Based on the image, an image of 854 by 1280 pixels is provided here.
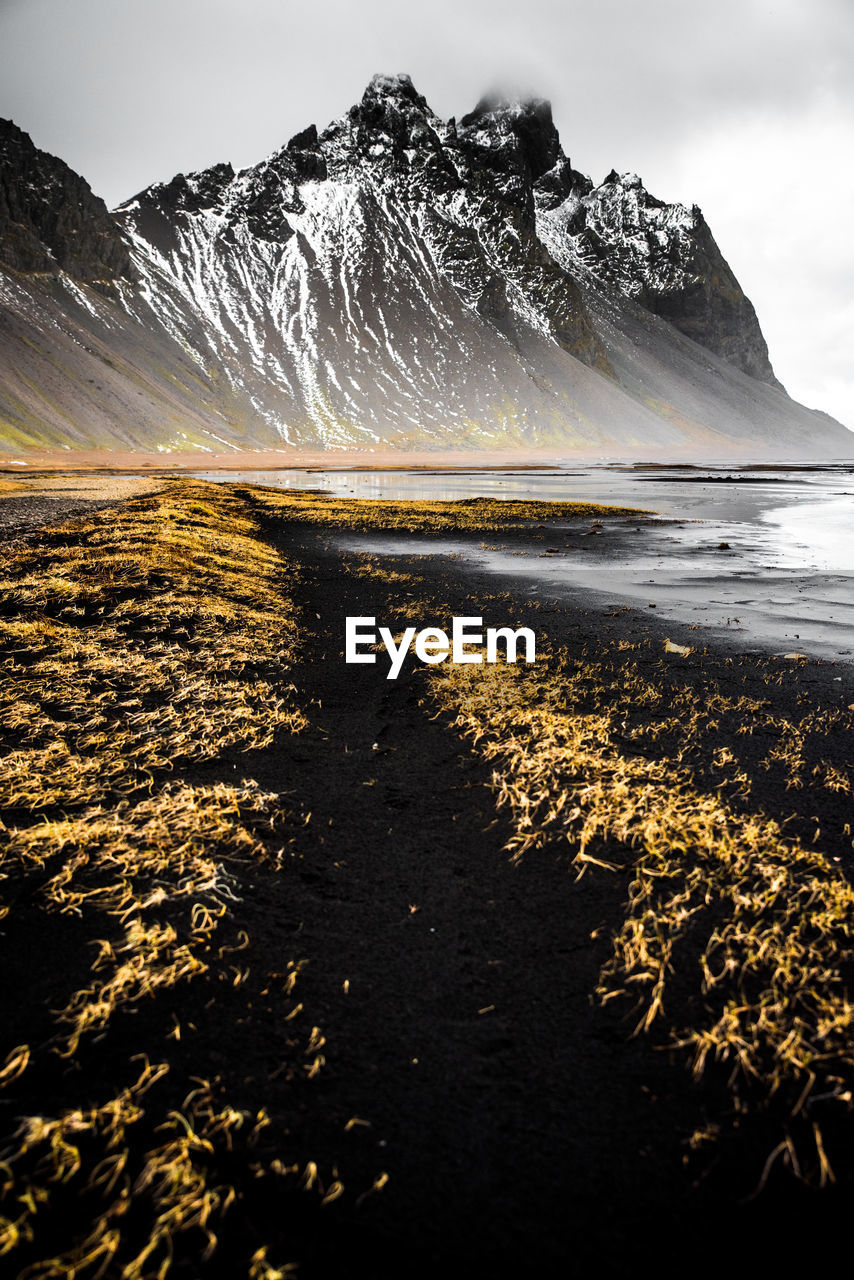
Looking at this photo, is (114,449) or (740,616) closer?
(740,616)

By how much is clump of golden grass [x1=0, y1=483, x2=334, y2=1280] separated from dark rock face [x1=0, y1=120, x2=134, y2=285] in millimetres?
195692

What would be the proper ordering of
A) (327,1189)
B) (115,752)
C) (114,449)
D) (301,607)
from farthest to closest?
(114,449) < (301,607) < (115,752) < (327,1189)

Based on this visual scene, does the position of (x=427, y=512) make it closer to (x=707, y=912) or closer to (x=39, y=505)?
(x=39, y=505)

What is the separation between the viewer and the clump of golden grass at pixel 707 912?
2807 millimetres

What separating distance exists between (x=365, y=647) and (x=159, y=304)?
234 meters

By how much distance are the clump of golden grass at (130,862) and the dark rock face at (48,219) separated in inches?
7704

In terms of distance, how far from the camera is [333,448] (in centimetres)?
17812

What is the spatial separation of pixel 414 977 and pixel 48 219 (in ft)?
754

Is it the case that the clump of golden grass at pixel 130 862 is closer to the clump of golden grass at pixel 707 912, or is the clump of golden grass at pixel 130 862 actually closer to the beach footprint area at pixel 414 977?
the beach footprint area at pixel 414 977

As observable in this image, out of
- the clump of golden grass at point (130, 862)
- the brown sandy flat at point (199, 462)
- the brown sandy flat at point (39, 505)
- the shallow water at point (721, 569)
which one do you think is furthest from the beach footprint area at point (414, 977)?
the brown sandy flat at point (199, 462)

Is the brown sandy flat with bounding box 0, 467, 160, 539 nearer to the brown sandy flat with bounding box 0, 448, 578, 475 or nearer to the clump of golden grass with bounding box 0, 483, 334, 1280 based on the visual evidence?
the clump of golden grass with bounding box 0, 483, 334, 1280

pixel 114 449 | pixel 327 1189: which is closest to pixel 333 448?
pixel 114 449

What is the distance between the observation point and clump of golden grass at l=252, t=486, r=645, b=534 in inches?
1163

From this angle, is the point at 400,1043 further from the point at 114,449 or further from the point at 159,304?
the point at 159,304
